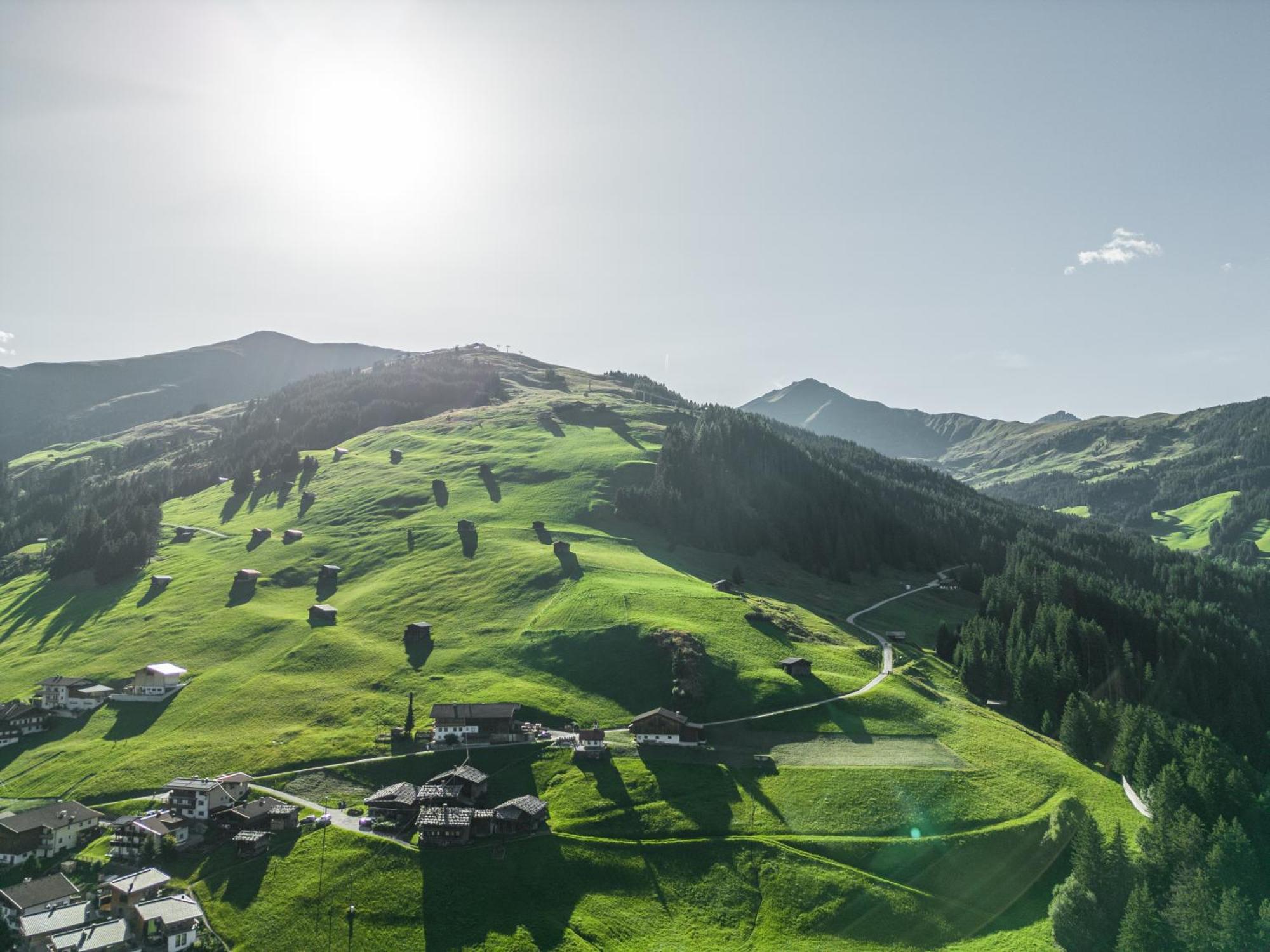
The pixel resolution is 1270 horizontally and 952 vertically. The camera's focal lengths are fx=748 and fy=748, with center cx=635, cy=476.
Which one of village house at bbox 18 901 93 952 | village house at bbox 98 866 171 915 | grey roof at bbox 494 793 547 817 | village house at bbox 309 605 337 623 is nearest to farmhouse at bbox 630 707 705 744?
grey roof at bbox 494 793 547 817

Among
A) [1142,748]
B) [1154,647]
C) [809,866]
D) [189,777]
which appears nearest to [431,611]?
[189,777]

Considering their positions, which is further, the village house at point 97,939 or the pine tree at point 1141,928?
the village house at point 97,939

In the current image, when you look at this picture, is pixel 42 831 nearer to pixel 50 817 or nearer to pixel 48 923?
pixel 50 817

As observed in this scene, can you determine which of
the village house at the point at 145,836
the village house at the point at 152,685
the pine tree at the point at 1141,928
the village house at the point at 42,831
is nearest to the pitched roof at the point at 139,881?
the village house at the point at 145,836

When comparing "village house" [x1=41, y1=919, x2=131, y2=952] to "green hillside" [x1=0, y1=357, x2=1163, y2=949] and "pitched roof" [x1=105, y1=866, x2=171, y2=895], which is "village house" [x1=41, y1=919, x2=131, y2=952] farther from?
"green hillside" [x1=0, y1=357, x2=1163, y2=949]

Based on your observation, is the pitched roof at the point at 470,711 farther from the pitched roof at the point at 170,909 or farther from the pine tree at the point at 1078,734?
the pine tree at the point at 1078,734

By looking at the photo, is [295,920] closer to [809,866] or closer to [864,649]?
[809,866]
